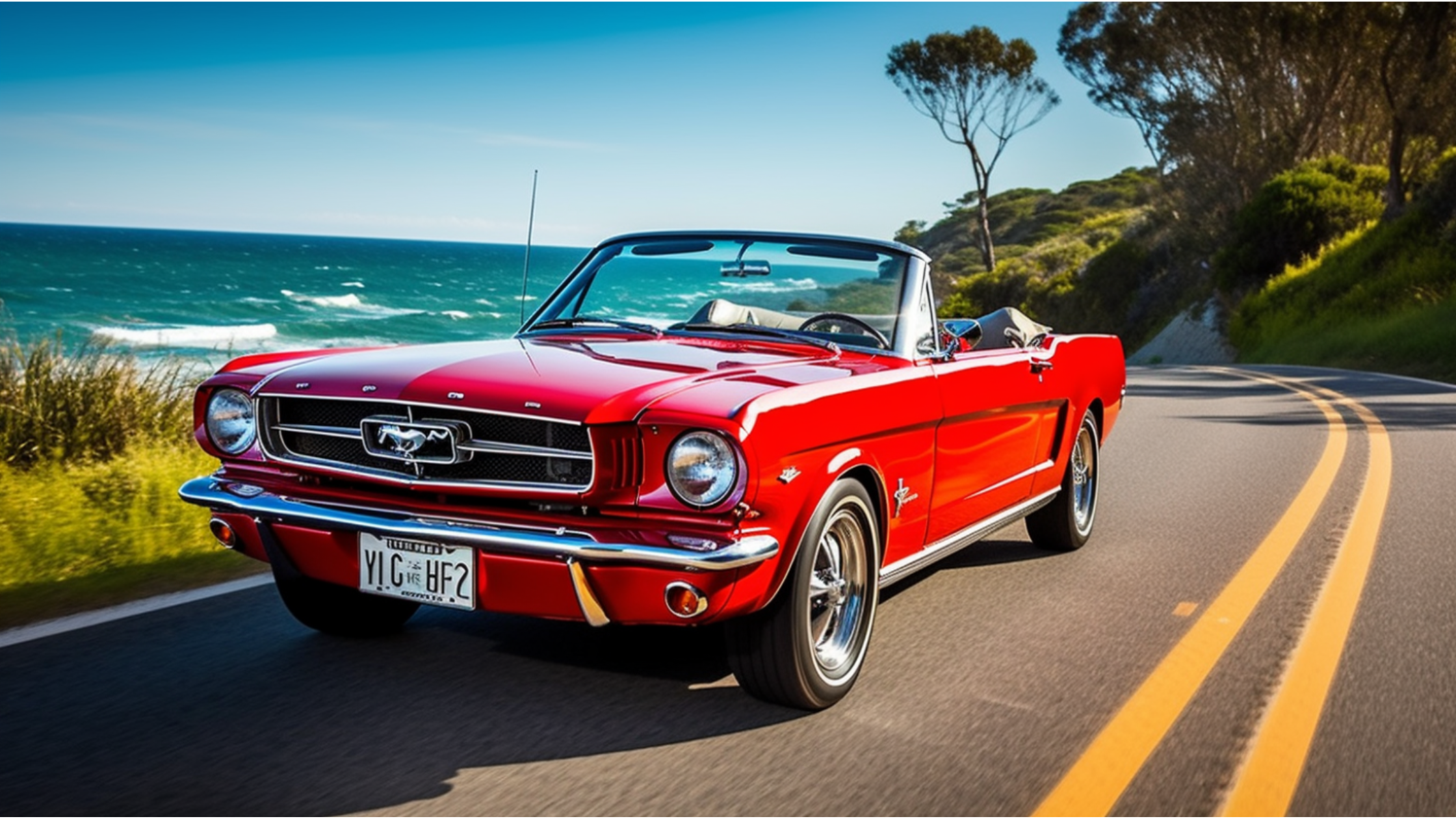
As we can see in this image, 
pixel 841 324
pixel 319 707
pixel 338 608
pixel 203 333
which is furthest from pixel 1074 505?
pixel 203 333

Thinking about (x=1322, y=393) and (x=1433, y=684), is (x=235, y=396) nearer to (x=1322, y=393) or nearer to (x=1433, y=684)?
(x=1433, y=684)

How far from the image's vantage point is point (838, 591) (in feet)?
13.8

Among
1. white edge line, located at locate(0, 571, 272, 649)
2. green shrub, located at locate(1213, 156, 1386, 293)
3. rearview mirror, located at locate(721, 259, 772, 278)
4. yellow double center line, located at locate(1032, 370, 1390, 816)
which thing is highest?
green shrub, located at locate(1213, 156, 1386, 293)

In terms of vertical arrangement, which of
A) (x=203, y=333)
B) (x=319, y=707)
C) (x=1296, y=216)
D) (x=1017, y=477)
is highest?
(x=1296, y=216)

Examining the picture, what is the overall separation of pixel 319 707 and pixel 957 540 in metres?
2.42

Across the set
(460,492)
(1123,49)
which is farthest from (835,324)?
(1123,49)

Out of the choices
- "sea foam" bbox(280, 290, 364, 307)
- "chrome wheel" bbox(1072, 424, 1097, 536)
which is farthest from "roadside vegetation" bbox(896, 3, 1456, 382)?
"sea foam" bbox(280, 290, 364, 307)

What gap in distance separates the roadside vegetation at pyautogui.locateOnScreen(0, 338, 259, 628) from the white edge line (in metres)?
0.10

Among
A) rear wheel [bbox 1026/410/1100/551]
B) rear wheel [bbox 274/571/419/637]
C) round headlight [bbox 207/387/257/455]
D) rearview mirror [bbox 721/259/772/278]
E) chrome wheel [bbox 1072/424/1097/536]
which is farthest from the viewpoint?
chrome wheel [bbox 1072/424/1097/536]

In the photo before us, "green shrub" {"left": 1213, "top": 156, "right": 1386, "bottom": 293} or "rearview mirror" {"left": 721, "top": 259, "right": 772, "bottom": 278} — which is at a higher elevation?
"green shrub" {"left": 1213, "top": 156, "right": 1386, "bottom": 293}

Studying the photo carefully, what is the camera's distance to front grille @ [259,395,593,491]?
378 centimetres

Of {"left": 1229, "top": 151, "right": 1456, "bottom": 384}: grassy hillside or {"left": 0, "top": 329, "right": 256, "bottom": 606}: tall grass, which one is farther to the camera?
{"left": 1229, "top": 151, "right": 1456, "bottom": 384}: grassy hillside

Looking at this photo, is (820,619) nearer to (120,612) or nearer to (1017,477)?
(1017,477)

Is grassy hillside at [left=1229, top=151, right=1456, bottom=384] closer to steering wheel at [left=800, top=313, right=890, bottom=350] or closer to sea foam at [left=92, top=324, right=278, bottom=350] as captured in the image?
steering wheel at [left=800, top=313, right=890, bottom=350]
